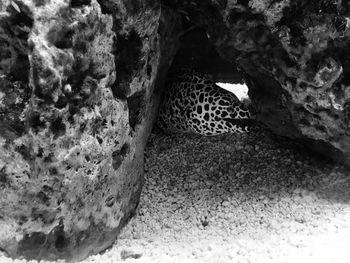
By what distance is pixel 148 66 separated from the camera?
2395 millimetres

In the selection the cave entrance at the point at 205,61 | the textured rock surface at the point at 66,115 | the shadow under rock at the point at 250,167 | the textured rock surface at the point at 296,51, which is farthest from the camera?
the cave entrance at the point at 205,61

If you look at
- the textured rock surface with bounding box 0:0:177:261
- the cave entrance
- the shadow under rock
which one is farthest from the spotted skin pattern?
the textured rock surface with bounding box 0:0:177:261

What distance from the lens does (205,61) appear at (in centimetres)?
424

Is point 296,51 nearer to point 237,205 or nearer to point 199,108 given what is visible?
point 237,205

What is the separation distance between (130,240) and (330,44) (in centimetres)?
185

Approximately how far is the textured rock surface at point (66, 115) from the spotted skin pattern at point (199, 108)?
1131 millimetres

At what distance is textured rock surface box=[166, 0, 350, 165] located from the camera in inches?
84.6

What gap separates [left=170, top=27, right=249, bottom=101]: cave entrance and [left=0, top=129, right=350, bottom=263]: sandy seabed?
1.07 meters

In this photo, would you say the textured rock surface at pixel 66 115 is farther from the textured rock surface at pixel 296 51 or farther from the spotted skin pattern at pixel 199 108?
the spotted skin pattern at pixel 199 108

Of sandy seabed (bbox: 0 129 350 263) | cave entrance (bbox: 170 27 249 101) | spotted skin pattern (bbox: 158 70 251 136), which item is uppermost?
cave entrance (bbox: 170 27 249 101)

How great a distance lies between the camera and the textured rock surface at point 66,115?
1.72 m

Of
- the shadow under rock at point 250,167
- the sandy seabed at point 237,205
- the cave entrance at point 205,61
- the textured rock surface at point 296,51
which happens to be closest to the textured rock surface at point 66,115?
the sandy seabed at point 237,205

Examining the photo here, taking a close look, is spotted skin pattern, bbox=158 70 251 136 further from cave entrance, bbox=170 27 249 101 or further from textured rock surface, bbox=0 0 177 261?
textured rock surface, bbox=0 0 177 261

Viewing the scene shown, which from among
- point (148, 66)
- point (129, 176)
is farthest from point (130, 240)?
point (148, 66)
